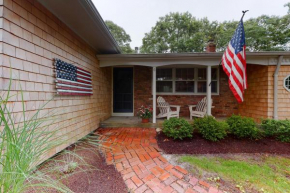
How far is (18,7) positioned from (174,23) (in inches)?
642

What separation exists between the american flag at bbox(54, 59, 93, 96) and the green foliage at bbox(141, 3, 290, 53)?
13.0m

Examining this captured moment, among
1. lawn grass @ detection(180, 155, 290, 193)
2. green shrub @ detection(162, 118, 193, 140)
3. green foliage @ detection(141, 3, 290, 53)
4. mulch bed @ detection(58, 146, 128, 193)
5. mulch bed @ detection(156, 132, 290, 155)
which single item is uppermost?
green foliage @ detection(141, 3, 290, 53)

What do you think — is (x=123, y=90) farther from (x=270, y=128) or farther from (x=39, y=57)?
(x=270, y=128)

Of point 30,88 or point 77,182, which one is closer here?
point 77,182

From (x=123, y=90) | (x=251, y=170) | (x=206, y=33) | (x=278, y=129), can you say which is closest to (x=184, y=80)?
(x=123, y=90)

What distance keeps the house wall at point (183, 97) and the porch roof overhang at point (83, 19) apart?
2.17 m

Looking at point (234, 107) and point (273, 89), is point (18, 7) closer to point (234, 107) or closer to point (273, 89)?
point (273, 89)

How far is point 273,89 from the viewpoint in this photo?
4.08 meters

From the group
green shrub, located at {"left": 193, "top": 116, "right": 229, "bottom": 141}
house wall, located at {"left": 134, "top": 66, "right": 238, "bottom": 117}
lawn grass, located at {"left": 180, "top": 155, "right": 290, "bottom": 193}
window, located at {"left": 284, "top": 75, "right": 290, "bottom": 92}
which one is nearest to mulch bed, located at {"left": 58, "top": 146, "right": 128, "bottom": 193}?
lawn grass, located at {"left": 180, "top": 155, "right": 290, "bottom": 193}

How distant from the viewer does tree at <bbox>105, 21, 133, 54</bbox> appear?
17234 millimetres

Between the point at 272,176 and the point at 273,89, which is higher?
the point at 273,89

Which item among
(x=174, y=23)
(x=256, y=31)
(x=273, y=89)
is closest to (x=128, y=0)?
(x=174, y=23)

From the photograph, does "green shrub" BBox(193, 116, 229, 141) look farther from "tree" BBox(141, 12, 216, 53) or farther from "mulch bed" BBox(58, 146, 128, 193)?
"tree" BBox(141, 12, 216, 53)

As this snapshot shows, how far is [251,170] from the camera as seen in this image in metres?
2.01
